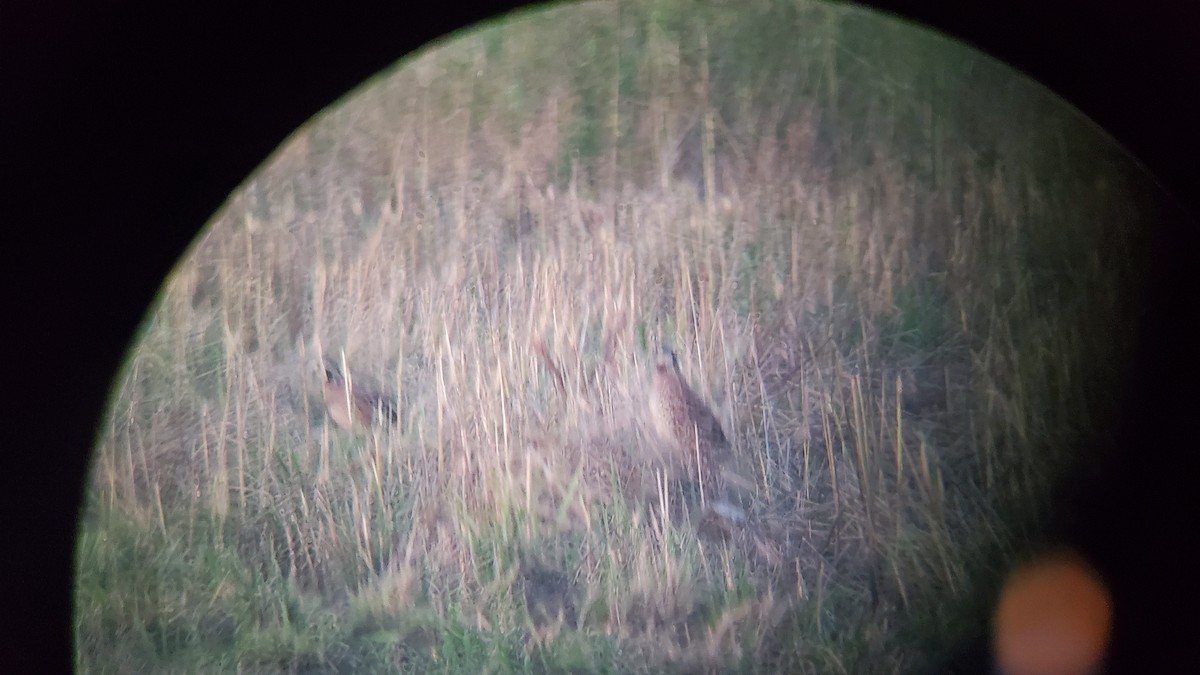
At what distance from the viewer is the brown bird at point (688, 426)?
99 cm

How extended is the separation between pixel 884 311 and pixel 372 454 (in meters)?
0.77

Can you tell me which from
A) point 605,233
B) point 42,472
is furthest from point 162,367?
point 605,233

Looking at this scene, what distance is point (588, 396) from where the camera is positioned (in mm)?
999

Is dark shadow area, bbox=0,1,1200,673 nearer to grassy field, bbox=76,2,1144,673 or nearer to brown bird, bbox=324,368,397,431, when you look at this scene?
grassy field, bbox=76,2,1144,673

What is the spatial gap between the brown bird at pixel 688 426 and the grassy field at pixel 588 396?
2 cm

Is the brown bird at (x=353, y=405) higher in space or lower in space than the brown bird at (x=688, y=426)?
higher

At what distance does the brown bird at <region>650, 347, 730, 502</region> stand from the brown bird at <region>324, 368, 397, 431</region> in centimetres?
39

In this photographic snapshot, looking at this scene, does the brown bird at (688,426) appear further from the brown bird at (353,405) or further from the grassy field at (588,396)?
the brown bird at (353,405)

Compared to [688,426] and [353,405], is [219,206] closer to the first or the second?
[353,405]

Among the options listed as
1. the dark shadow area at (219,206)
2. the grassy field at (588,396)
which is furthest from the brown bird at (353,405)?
the dark shadow area at (219,206)

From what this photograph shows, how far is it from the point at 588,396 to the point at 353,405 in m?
0.35

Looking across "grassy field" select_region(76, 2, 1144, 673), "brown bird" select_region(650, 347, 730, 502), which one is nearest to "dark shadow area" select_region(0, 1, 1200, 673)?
"grassy field" select_region(76, 2, 1144, 673)

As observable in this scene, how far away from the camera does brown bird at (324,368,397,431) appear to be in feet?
3.34

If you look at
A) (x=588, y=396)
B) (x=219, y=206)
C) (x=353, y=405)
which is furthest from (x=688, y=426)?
(x=219, y=206)
